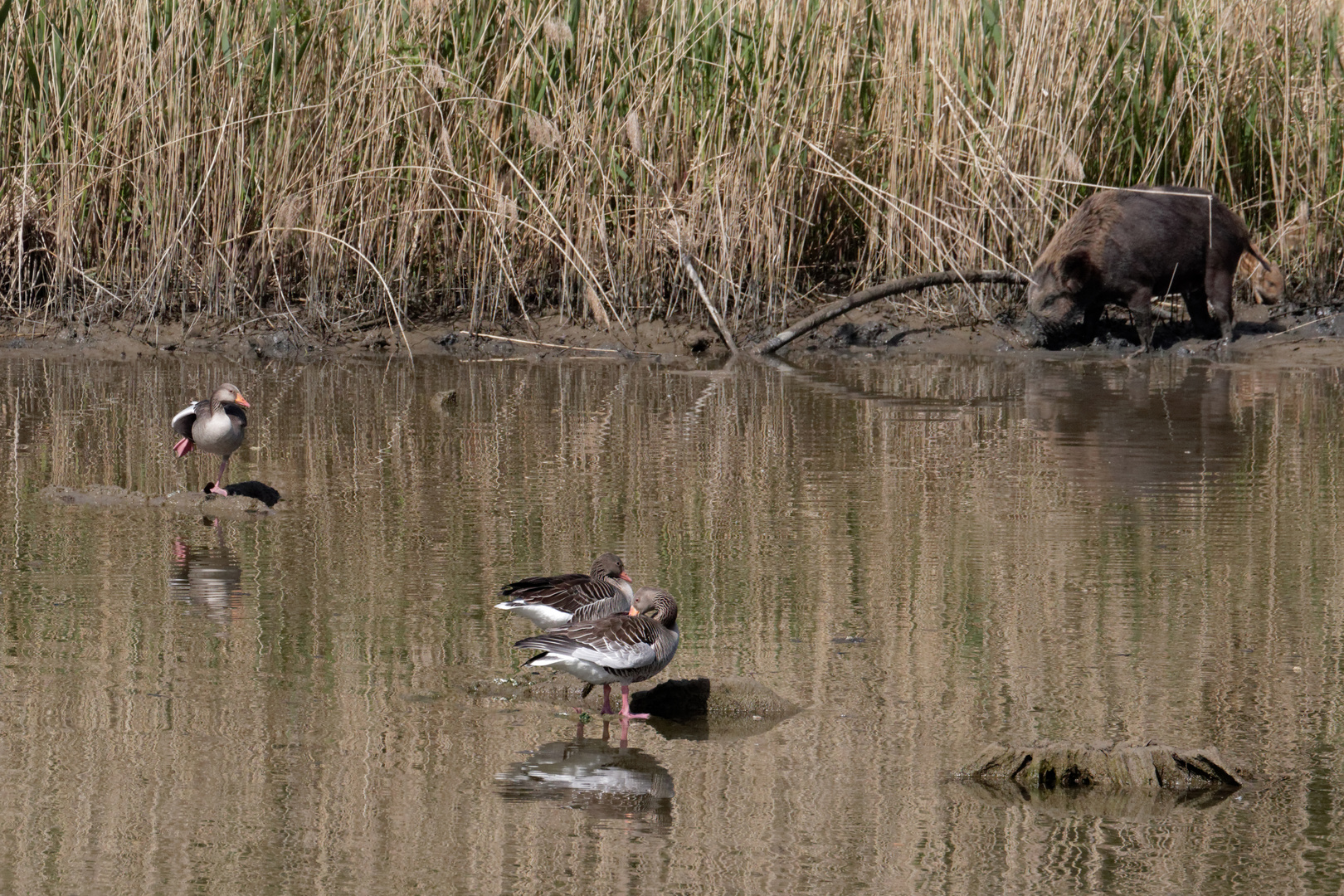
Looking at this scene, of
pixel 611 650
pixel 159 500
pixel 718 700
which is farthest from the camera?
pixel 159 500

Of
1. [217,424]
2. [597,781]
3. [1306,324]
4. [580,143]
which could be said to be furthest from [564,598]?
[1306,324]

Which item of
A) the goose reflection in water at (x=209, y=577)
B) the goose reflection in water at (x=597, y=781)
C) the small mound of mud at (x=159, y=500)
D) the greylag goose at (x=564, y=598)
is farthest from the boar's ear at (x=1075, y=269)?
the goose reflection in water at (x=597, y=781)

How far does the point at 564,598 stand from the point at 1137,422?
5.20 meters

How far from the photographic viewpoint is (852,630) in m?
5.39

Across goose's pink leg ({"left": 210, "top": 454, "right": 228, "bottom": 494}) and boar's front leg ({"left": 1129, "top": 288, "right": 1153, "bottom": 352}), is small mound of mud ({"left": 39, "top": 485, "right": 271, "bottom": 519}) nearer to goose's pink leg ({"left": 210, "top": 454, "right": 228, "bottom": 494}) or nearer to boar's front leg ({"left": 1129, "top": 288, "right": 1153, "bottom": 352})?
goose's pink leg ({"left": 210, "top": 454, "right": 228, "bottom": 494})

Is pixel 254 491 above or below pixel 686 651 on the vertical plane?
above

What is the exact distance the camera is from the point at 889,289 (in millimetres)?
12414

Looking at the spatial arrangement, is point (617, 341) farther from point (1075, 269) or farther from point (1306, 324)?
point (1306, 324)

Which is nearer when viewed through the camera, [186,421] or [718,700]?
[718,700]

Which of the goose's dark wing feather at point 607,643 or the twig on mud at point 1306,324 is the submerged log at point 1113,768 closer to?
the goose's dark wing feather at point 607,643

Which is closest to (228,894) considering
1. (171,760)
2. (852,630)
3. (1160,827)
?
(171,760)

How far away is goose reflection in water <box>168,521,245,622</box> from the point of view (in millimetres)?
5660

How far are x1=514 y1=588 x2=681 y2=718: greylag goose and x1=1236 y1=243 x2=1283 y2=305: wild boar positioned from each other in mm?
8953

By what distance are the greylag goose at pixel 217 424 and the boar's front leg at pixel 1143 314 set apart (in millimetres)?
6431
